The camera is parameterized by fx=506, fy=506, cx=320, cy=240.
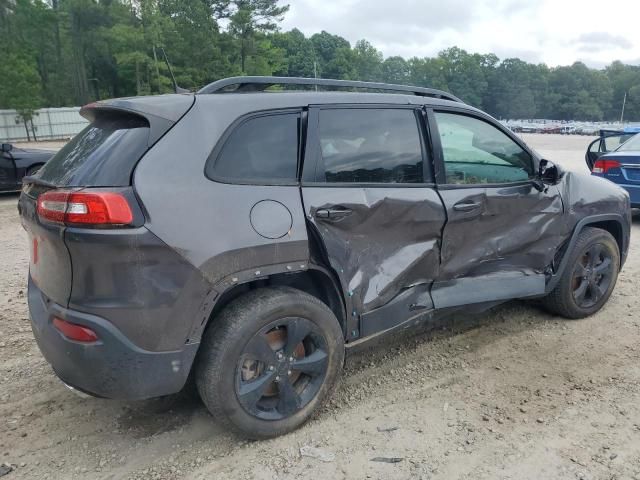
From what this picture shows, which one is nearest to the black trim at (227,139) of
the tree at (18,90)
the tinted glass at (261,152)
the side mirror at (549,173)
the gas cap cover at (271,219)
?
the tinted glass at (261,152)

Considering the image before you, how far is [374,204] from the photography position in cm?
294

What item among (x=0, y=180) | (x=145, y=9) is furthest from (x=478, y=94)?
(x=0, y=180)

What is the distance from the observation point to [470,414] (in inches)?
117

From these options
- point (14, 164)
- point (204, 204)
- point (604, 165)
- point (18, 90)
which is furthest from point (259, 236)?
point (18, 90)

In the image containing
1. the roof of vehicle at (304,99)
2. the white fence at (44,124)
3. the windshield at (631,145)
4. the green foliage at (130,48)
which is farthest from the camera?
the green foliage at (130,48)

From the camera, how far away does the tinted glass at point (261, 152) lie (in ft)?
8.29

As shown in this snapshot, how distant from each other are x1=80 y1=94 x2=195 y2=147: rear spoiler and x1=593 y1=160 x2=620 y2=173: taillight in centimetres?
740

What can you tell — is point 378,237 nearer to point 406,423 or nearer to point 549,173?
point 406,423

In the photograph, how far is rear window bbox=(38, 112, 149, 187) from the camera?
2.29m

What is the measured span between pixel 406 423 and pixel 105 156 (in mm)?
2134

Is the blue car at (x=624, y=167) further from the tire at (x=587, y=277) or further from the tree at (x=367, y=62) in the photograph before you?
the tree at (x=367, y=62)

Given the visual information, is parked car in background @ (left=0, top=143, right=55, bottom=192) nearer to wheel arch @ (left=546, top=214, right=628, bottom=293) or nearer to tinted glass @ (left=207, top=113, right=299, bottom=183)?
tinted glass @ (left=207, top=113, right=299, bottom=183)

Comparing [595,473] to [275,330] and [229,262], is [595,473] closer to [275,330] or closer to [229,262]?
[275,330]

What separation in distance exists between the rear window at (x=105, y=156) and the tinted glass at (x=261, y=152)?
1.21ft
